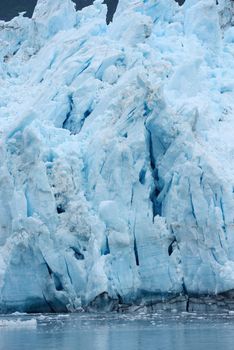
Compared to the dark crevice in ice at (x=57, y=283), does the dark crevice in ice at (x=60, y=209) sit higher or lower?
higher

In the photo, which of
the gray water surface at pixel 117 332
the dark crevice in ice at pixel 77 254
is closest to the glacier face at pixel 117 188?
the dark crevice in ice at pixel 77 254

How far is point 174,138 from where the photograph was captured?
16094 mm

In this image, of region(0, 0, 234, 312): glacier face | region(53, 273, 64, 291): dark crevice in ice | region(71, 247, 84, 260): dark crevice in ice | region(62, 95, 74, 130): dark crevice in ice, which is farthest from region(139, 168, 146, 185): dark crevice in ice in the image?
region(62, 95, 74, 130): dark crevice in ice

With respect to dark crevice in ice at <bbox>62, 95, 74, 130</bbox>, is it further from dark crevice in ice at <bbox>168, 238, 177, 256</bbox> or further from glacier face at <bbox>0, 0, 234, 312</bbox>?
dark crevice in ice at <bbox>168, 238, 177, 256</bbox>

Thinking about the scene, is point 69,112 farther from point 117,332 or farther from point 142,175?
point 117,332

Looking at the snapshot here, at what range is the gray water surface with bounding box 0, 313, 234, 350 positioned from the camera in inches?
395

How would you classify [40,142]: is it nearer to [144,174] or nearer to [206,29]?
[144,174]

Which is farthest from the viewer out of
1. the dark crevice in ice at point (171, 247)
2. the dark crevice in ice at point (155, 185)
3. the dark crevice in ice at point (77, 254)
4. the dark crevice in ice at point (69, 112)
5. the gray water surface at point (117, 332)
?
the dark crevice in ice at point (69, 112)

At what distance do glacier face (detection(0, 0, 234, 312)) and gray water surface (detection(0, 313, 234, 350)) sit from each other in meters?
0.76

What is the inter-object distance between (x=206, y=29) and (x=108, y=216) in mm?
7814

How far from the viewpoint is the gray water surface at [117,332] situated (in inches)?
395

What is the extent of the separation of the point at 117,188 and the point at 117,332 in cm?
482

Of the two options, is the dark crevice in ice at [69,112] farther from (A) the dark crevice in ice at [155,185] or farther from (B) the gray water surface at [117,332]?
(B) the gray water surface at [117,332]

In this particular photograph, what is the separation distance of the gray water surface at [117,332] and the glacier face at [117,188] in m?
0.76
